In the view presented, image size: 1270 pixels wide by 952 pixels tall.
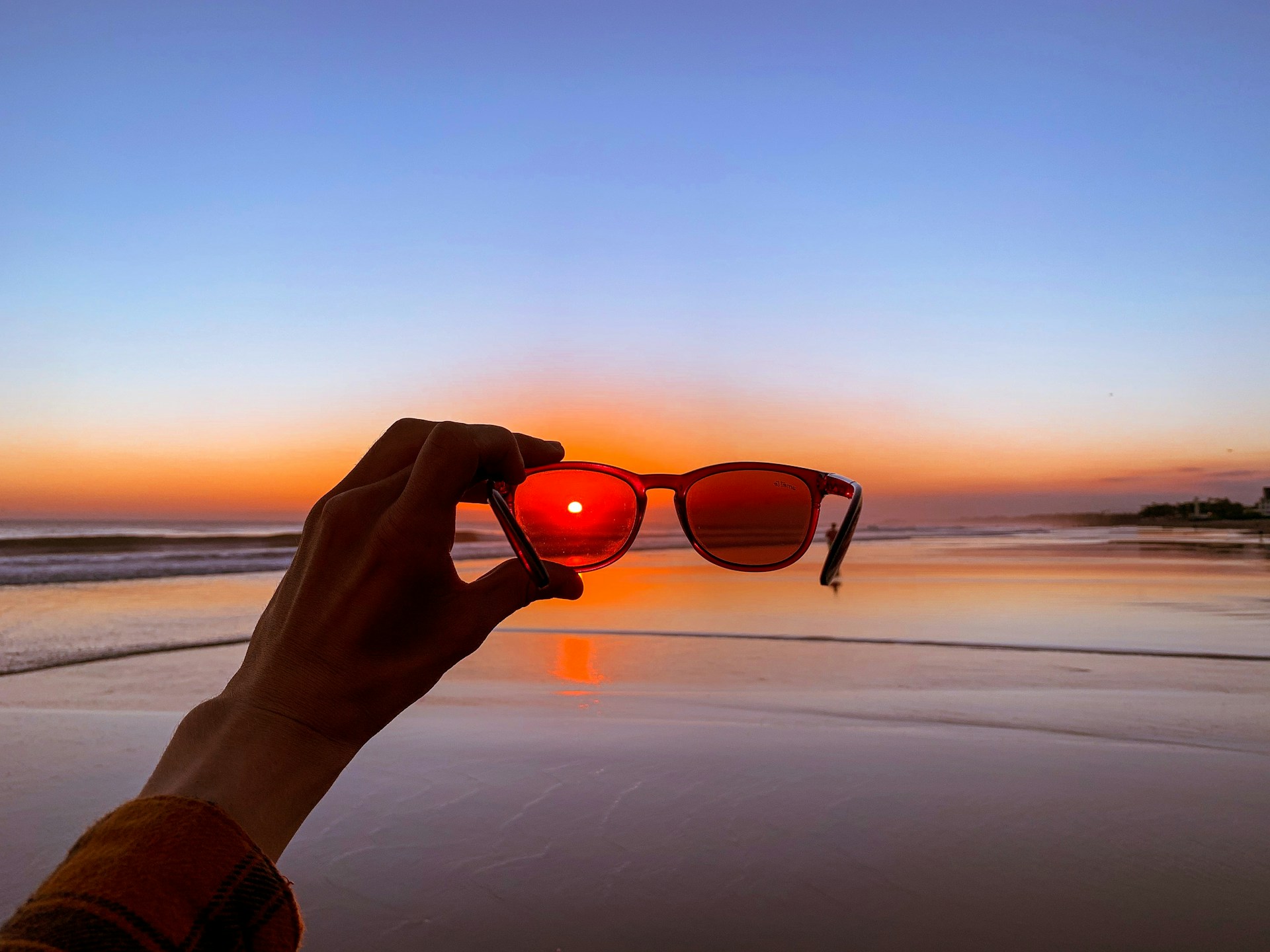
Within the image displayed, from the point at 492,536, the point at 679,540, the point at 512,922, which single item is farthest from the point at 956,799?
the point at 492,536

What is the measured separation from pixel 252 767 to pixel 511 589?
444mm

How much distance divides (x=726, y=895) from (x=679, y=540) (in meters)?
25.7

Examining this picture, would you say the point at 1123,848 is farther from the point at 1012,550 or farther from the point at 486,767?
the point at 1012,550

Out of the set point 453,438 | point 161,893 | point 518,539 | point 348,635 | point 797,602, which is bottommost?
point 797,602

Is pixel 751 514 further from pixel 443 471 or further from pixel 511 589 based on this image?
pixel 443 471

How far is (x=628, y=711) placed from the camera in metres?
4.31

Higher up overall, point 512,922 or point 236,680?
point 236,680

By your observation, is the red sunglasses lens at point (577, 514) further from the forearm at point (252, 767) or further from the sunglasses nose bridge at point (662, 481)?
the forearm at point (252, 767)

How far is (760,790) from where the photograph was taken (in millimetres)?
3029

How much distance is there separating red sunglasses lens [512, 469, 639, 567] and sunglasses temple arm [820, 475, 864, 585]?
0.48m

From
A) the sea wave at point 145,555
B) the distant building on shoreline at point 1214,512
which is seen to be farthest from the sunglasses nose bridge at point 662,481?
the distant building on shoreline at point 1214,512

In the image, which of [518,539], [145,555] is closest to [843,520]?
[518,539]

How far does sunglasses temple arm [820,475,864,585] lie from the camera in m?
1.91

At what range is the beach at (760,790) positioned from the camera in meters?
2.14
